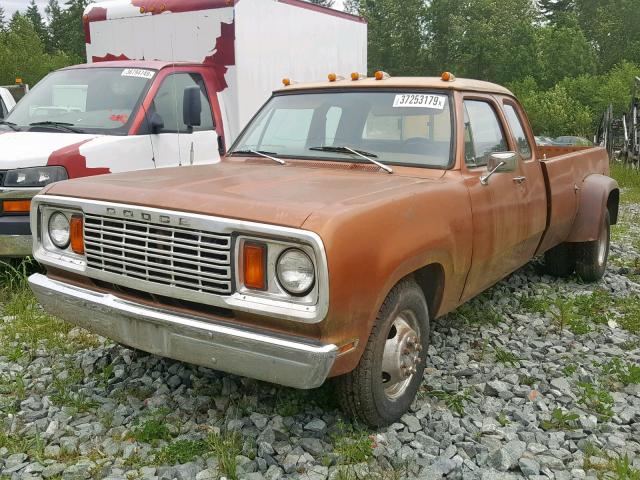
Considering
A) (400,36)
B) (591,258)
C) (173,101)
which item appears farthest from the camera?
(400,36)

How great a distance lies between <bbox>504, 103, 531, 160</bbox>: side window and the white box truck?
275 cm

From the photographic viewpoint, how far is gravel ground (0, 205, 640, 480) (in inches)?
125

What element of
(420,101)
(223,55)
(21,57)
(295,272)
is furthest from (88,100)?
(21,57)

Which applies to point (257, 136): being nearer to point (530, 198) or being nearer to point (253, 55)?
point (530, 198)

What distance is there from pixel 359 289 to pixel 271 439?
0.94 metres

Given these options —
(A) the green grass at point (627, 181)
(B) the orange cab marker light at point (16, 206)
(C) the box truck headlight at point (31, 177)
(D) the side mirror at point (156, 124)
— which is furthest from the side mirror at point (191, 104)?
(A) the green grass at point (627, 181)

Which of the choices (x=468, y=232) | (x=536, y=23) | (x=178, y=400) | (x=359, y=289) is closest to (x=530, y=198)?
(x=468, y=232)

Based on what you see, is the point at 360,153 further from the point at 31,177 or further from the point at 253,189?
the point at 31,177

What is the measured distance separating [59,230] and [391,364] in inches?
76.2

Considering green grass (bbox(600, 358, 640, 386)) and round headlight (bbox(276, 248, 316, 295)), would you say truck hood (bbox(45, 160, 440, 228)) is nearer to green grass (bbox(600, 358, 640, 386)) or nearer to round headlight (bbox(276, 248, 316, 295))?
round headlight (bbox(276, 248, 316, 295))

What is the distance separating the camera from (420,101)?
4395mm

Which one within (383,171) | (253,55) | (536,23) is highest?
(536,23)

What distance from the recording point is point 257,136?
487cm

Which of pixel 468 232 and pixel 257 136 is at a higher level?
pixel 257 136
